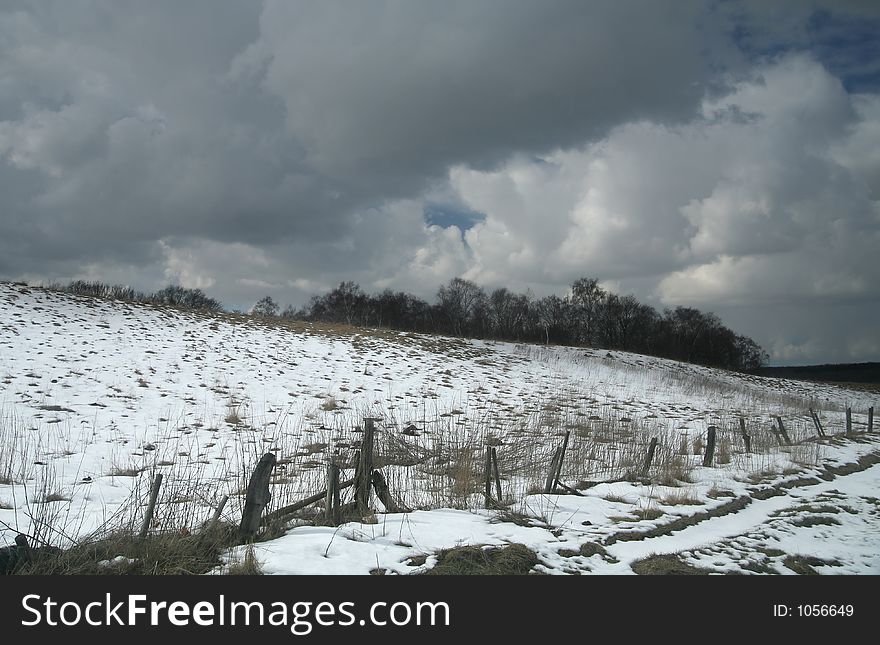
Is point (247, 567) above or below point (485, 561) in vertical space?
above

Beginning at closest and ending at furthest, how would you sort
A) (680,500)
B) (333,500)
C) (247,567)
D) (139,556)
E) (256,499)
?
(247,567)
(139,556)
(256,499)
(333,500)
(680,500)

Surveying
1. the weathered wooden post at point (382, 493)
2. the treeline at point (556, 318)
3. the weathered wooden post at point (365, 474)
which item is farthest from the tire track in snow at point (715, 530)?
the treeline at point (556, 318)

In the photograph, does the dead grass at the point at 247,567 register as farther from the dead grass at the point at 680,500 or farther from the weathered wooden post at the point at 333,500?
the dead grass at the point at 680,500

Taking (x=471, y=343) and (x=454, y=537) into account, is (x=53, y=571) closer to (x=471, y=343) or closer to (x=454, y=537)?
(x=454, y=537)

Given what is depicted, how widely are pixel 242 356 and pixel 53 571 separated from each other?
18757 mm

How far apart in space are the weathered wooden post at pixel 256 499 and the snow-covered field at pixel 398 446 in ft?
1.29

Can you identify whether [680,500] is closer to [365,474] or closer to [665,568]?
[665,568]

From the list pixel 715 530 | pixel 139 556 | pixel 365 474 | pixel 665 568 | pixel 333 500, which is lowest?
pixel 715 530

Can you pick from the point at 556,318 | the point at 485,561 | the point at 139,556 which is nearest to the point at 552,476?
the point at 485,561

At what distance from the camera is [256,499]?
16.9 ft

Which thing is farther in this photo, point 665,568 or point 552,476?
point 552,476

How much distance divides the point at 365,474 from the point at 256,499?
5.59 feet

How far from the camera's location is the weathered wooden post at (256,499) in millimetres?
5117
